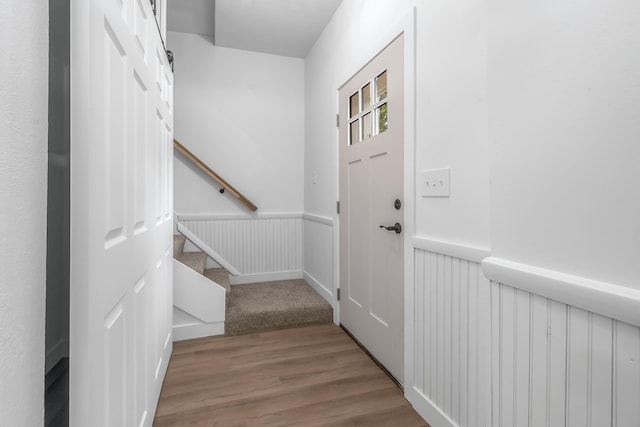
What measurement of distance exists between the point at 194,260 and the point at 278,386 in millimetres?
1365

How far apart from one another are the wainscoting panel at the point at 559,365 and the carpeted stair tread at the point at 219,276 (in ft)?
7.05

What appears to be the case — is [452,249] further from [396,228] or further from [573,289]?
[573,289]

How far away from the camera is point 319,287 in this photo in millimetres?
2936

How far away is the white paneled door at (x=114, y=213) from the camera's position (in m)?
0.68

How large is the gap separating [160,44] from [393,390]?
2.22 meters

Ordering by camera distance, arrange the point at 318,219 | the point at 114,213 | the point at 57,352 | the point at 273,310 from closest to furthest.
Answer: the point at 114,213, the point at 57,352, the point at 273,310, the point at 318,219

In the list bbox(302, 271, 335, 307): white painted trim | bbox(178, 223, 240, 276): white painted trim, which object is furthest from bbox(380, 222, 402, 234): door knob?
bbox(178, 223, 240, 276): white painted trim

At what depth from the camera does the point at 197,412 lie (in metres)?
1.55

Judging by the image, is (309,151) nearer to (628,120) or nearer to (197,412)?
(197,412)

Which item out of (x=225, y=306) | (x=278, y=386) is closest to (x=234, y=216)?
(x=225, y=306)

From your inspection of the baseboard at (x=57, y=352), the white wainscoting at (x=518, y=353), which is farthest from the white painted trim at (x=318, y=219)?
the baseboard at (x=57, y=352)

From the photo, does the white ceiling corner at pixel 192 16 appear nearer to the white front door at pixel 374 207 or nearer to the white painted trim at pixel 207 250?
the white front door at pixel 374 207

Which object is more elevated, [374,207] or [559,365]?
[374,207]

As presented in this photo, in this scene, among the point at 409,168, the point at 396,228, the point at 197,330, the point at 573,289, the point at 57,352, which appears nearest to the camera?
the point at 573,289
